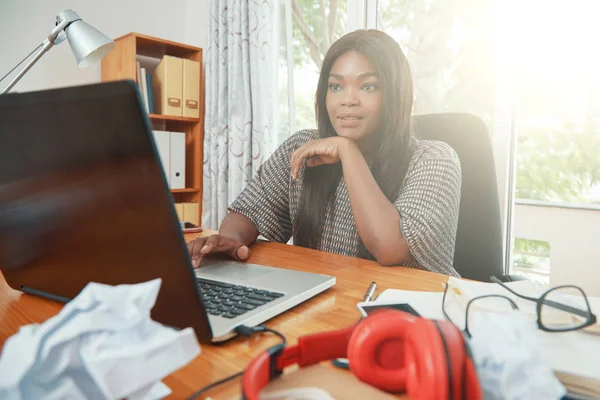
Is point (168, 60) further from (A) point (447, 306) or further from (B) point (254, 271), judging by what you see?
(A) point (447, 306)

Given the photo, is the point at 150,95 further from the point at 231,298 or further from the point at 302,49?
the point at 231,298

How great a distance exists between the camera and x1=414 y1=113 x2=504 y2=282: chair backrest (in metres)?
1.14

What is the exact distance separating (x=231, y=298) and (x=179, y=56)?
2.44m

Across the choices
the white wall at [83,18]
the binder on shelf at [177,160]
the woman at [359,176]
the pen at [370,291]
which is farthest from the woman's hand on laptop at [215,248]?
the white wall at [83,18]

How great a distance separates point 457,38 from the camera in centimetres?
203

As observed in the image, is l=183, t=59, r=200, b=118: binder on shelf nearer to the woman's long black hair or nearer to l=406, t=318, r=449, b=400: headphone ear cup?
the woman's long black hair

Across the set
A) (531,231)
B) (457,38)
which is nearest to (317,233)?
(457,38)

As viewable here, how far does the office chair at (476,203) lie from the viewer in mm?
1144

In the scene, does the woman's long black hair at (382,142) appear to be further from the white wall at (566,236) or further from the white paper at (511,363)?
the white wall at (566,236)

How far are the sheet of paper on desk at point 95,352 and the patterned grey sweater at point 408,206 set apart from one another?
740mm

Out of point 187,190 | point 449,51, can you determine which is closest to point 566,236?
point 449,51

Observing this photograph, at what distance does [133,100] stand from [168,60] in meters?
2.24

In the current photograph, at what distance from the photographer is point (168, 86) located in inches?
93.9

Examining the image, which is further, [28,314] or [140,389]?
[28,314]
